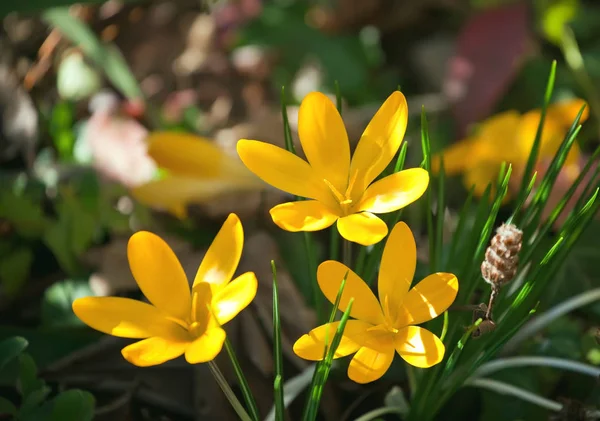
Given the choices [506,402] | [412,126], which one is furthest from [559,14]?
[506,402]

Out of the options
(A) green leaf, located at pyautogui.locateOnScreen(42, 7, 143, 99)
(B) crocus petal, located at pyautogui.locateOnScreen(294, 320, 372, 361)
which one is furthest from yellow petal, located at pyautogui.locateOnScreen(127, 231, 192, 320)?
(A) green leaf, located at pyautogui.locateOnScreen(42, 7, 143, 99)

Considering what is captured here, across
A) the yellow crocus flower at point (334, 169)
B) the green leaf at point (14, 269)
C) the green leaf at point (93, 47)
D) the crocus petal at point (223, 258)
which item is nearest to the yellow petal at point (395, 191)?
the yellow crocus flower at point (334, 169)

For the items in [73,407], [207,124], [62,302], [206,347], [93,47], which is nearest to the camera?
[206,347]

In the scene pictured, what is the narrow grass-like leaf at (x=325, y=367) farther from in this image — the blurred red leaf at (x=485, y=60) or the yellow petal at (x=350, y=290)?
the blurred red leaf at (x=485, y=60)

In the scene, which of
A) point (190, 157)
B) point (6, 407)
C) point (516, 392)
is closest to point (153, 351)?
point (6, 407)

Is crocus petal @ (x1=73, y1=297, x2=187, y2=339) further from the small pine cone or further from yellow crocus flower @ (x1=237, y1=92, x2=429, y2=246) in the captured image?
the small pine cone

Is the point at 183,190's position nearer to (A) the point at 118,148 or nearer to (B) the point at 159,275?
(A) the point at 118,148
